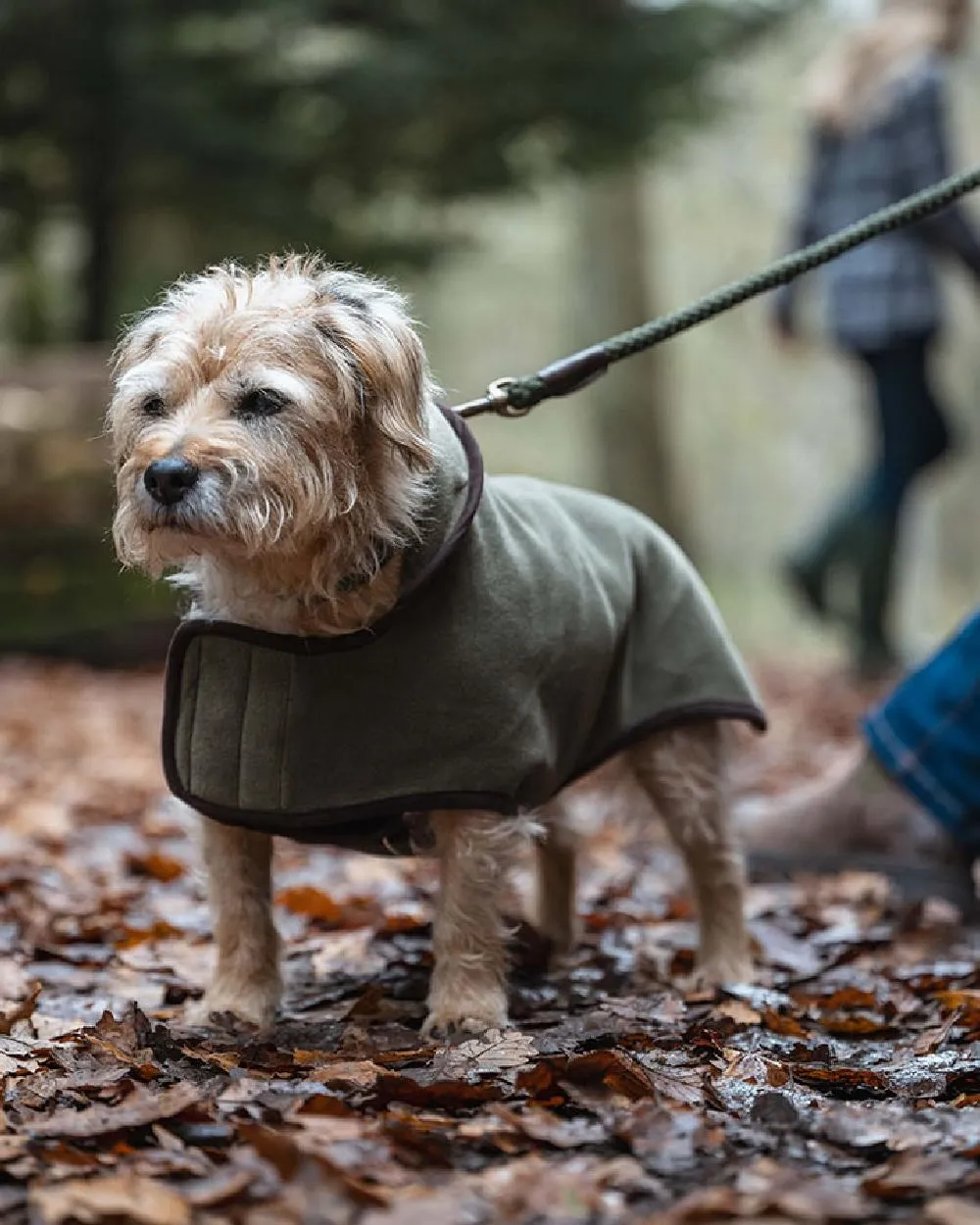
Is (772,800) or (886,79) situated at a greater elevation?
(886,79)

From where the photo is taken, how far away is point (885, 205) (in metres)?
8.77

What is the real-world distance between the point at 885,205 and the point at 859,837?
456 centimetres

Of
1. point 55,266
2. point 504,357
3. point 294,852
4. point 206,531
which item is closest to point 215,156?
point 55,266

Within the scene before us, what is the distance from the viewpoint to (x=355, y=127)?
12156 millimetres

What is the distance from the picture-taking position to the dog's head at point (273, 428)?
3348mm

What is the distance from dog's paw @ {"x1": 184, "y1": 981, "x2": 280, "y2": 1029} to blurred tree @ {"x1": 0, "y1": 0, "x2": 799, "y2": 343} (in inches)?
346

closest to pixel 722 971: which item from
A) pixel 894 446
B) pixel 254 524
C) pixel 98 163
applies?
pixel 254 524

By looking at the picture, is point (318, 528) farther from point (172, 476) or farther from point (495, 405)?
point (495, 405)

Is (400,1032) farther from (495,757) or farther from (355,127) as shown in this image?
(355,127)

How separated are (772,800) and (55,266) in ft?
34.6

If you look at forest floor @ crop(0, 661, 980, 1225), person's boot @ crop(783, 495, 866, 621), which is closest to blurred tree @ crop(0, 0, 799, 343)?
person's boot @ crop(783, 495, 866, 621)

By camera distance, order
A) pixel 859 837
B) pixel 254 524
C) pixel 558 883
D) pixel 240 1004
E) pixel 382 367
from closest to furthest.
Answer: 1. pixel 254 524
2. pixel 382 367
3. pixel 240 1004
4. pixel 558 883
5. pixel 859 837

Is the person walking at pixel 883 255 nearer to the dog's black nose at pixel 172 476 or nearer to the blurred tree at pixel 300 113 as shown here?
the blurred tree at pixel 300 113

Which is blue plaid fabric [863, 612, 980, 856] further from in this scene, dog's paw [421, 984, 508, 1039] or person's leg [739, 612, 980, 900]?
dog's paw [421, 984, 508, 1039]
